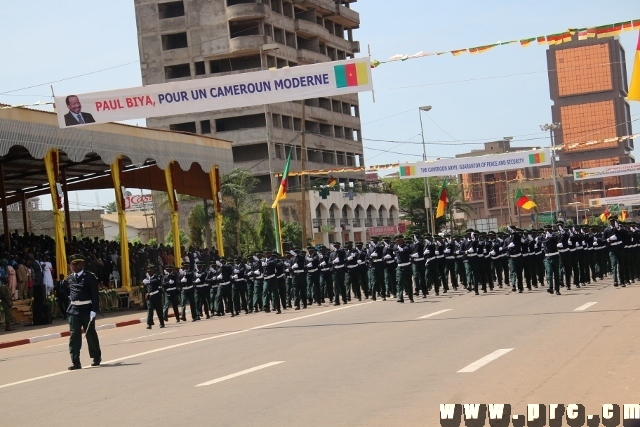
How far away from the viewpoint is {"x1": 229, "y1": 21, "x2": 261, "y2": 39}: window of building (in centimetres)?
8962

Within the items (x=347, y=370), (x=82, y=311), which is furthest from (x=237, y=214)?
(x=347, y=370)

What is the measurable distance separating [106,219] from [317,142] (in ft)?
81.5

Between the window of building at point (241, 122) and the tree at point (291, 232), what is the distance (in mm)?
13839

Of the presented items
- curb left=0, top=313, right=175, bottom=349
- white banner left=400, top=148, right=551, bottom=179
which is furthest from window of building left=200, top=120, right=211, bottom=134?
curb left=0, top=313, right=175, bottom=349

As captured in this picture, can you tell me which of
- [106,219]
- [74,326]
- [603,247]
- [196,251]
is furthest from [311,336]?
[106,219]

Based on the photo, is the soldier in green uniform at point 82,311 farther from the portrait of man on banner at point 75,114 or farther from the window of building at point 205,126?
the window of building at point 205,126

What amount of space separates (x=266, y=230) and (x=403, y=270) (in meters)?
43.3

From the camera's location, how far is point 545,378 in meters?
11.4

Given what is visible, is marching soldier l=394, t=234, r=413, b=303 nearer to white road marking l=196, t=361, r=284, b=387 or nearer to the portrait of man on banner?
the portrait of man on banner

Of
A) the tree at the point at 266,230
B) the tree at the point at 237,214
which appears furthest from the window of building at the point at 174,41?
the tree at the point at 266,230

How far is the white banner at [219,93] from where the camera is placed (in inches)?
925

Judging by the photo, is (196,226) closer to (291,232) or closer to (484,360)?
(291,232)
